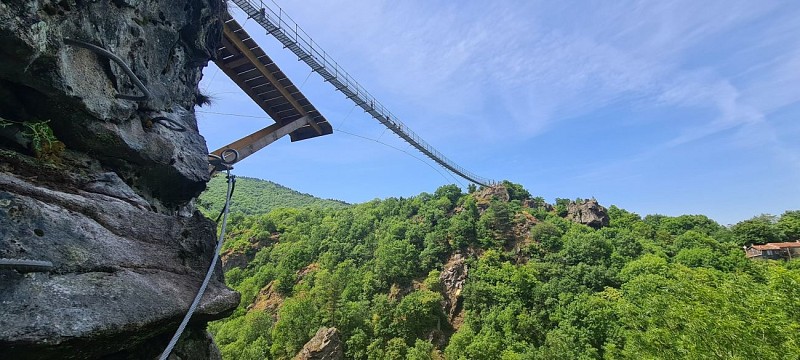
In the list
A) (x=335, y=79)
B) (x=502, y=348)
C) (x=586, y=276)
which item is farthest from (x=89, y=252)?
(x=586, y=276)

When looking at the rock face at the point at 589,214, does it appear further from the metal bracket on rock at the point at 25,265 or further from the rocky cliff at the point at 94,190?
the metal bracket on rock at the point at 25,265

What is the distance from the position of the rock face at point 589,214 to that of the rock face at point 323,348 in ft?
161

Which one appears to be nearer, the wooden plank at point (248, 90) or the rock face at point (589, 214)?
the wooden plank at point (248, 90)

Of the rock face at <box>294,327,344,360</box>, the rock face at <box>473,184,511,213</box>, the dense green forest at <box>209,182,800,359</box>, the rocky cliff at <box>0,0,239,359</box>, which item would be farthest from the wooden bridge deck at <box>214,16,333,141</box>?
the rock face at <box>473,184,511,213</box>

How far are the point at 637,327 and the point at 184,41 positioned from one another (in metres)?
29.6

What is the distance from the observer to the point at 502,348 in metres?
37.0

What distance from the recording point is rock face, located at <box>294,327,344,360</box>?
35.2m

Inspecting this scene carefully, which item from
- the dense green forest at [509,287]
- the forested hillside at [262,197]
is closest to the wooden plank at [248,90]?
the dense green forest at [509,287]

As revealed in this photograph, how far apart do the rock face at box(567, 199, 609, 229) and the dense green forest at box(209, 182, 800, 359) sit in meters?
2.81

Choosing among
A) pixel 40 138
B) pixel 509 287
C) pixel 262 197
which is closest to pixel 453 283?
pixel 509 287

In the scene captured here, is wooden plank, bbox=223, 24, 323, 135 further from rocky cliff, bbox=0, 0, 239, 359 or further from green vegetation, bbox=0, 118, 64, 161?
green vegetation, bbox=0, 118, 64, 161

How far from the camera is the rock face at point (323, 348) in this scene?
35250 mm

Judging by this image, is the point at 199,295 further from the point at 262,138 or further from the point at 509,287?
the point at 509,287

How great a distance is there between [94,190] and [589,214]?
2876 inches
